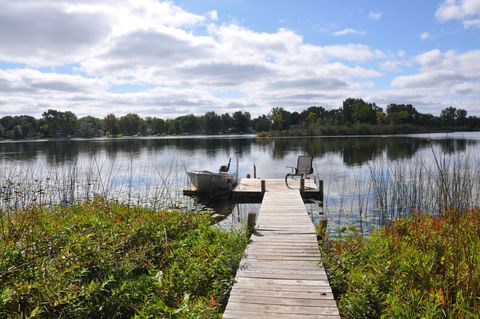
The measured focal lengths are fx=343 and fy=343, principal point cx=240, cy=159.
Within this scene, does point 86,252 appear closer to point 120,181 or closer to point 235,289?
point 235,289

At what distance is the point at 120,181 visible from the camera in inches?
770

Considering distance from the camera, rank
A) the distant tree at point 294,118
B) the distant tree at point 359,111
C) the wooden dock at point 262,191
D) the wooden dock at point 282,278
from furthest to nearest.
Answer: the distant tree at point 294,118 → the distant tree at point 359,111 → the wooden dock at point 262,191 → the wooden dock at point 282,278

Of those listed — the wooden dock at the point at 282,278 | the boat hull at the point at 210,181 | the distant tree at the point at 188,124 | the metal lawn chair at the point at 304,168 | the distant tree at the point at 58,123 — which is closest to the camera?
the wooden dock at the point at 282,278

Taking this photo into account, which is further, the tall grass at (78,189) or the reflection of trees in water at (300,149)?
the reflection of trees in water at (300,149)

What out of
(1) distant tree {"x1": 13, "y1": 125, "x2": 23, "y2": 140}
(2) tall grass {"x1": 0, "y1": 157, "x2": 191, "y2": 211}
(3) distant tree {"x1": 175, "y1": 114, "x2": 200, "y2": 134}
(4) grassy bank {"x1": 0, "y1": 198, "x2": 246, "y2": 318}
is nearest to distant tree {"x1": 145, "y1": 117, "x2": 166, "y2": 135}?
(3) distant tree {"x1": 175, "y1": 114, "x2": 200, "y2": 134}

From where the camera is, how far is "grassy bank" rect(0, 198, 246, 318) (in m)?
3.55

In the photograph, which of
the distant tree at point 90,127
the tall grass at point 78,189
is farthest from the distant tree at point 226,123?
the tall grass at point 78,189

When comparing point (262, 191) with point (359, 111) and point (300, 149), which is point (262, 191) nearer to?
point (300, 149)

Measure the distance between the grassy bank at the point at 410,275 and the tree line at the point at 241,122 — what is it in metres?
77.4

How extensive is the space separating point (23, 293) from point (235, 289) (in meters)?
2.32

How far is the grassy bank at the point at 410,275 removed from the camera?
10.7 feet

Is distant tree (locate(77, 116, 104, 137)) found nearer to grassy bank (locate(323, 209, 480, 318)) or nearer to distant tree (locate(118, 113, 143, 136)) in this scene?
distant tree (locate(118, 113, 143, 136))

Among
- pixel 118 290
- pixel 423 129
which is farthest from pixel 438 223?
pixel 423 129

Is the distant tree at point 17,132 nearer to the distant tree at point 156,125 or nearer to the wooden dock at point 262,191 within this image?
the distant tree at point 156,125
